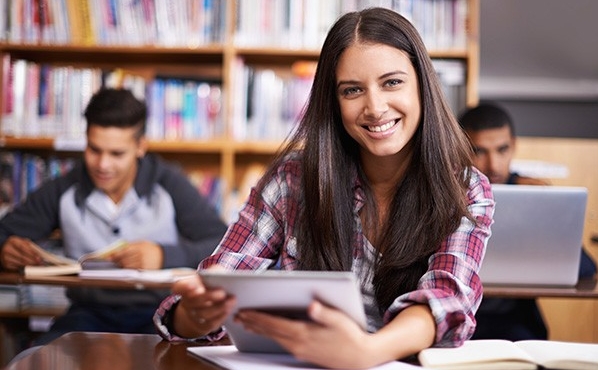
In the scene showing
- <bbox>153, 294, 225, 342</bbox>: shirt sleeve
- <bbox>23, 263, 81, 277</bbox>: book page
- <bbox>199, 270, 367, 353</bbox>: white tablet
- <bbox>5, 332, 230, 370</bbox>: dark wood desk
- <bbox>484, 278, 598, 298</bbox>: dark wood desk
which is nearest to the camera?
<bbox>199, 270, 367, 353</bbox>: white tablet

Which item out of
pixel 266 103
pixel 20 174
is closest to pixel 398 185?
pixel 266 103

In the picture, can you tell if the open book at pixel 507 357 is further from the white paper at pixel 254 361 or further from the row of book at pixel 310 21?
the row of book at pixel 310 21

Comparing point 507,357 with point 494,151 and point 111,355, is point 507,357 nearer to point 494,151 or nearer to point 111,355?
point 111,355

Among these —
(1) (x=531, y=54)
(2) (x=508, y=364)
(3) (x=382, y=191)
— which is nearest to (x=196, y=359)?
(2) (x=508, y=364)

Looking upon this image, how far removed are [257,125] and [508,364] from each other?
247 cm

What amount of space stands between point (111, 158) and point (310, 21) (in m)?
1.02

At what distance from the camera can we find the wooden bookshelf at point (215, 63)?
345 centimetres

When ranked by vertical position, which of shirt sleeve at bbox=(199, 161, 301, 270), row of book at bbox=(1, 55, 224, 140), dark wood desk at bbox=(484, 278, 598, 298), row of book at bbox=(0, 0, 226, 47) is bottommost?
dark wood desk at bbox=(484, 278, 598, 298)

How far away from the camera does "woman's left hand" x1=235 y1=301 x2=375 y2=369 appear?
111cm

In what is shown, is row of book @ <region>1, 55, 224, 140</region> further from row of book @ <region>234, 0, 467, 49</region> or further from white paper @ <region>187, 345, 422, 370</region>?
white paper @ <region>187, 345, 422, 370</region>

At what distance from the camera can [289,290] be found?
3.55 feet

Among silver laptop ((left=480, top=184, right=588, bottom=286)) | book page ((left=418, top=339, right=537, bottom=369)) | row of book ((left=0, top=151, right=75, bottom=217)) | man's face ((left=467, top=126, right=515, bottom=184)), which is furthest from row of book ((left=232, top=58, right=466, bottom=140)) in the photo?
book page ((left=418, top=339, right=537, bottom=369))

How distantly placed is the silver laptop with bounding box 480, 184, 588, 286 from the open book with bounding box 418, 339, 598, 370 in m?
0.92

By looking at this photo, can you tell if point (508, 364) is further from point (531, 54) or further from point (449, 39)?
point (531, 54)
